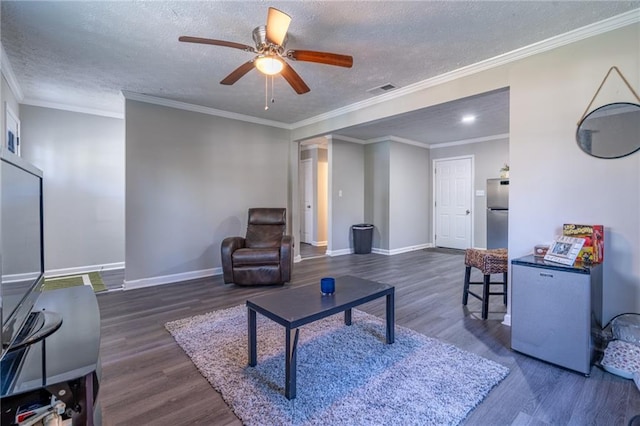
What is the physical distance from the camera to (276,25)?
6.03 ft

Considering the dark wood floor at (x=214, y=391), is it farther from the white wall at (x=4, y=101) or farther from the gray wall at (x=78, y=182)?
the white wall at (x=4, y=101)

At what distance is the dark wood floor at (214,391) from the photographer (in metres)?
1.56

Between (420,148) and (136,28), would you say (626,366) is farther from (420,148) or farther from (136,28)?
(420,148)

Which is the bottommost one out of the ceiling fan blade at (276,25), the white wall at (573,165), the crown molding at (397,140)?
the white wall at (573,165)

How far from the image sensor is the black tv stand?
0.78 meters

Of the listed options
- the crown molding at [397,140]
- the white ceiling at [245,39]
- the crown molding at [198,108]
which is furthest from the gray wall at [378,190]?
the white ceiling at [245,39]

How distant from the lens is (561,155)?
2346mm

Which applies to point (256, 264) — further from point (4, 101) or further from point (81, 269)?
point (4, 101)

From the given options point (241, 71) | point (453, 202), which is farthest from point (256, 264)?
point (453, 202)

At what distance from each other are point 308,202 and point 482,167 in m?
3.87

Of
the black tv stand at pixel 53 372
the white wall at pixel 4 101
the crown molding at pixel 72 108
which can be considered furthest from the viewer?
the crown molding at pixel 72 108

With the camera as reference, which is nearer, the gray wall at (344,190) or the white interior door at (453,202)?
the gray wall at (344,190)

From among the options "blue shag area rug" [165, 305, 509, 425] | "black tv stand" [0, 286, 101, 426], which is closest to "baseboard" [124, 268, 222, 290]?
"blue shag area rug" [165, 305, 509, 425]

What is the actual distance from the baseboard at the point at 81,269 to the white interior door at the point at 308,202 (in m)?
3.88
